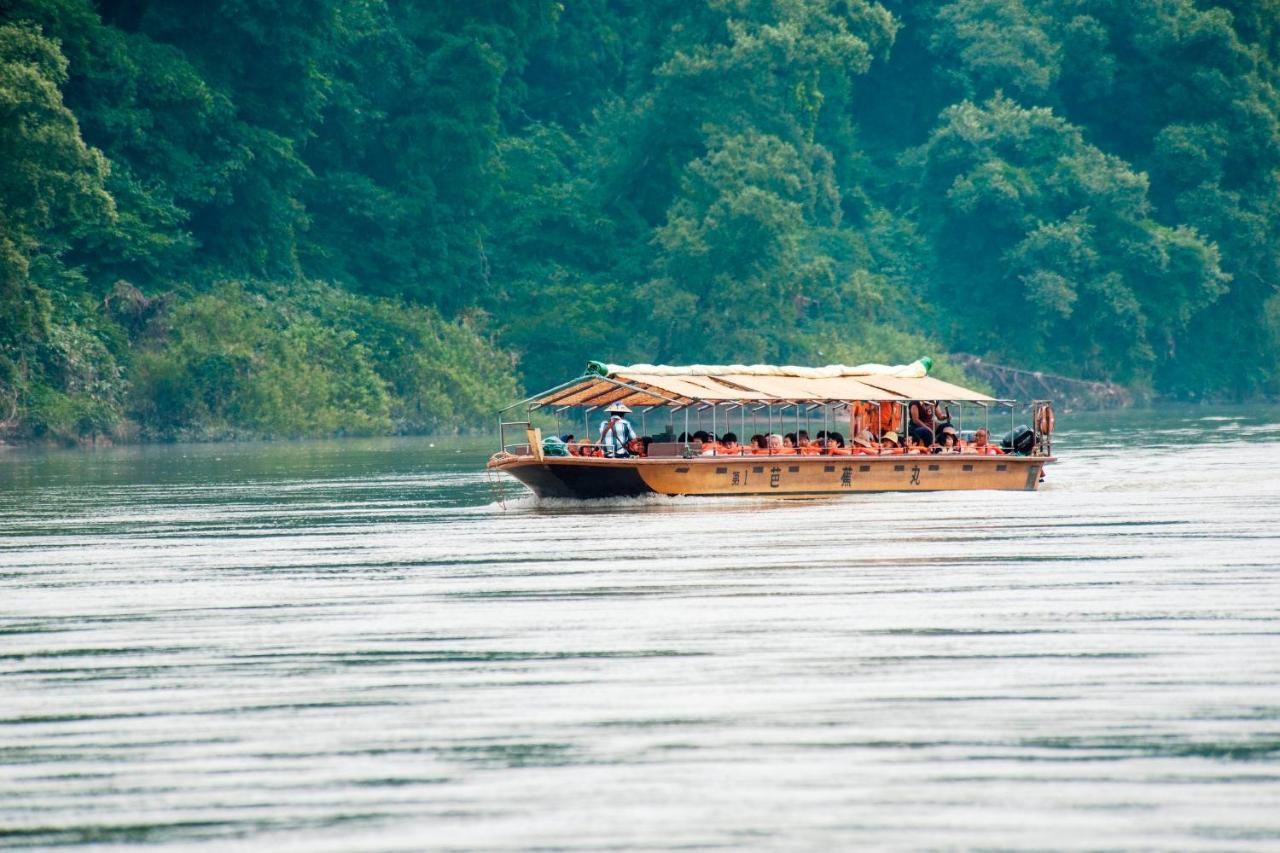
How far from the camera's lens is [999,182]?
84.4m

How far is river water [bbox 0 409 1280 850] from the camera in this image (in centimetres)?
1183

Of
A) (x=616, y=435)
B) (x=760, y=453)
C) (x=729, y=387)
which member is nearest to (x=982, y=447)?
(x=729, y=387)

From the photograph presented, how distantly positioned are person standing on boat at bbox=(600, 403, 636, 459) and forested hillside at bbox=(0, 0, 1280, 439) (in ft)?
97.3

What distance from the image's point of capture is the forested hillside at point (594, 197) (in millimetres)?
65438

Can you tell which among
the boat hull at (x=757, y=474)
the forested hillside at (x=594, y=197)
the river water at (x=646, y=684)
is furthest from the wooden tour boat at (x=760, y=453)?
the forested hillside at (x=594, y=197)

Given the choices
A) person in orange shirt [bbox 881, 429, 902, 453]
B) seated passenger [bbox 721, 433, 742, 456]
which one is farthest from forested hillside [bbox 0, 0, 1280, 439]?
person in orange shirt [bbox 881, 429, 902, 453]

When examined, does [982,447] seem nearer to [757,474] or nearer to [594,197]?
[757,474]

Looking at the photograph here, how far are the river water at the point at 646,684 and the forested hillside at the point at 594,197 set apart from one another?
3688 cm

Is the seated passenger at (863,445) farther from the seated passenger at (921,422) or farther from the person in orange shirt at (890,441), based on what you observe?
the seated passenger at (921,422)

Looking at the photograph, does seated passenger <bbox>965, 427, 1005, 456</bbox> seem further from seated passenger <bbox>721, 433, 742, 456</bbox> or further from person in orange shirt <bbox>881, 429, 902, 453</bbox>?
seated passenger <bbox>721, 433, 742, 456</bbox>

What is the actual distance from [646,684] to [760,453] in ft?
61.3

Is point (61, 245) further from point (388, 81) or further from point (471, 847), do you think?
point (471, 847)

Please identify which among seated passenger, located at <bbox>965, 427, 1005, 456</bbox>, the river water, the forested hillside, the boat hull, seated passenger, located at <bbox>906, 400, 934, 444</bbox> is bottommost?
the river water

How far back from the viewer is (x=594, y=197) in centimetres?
8269
